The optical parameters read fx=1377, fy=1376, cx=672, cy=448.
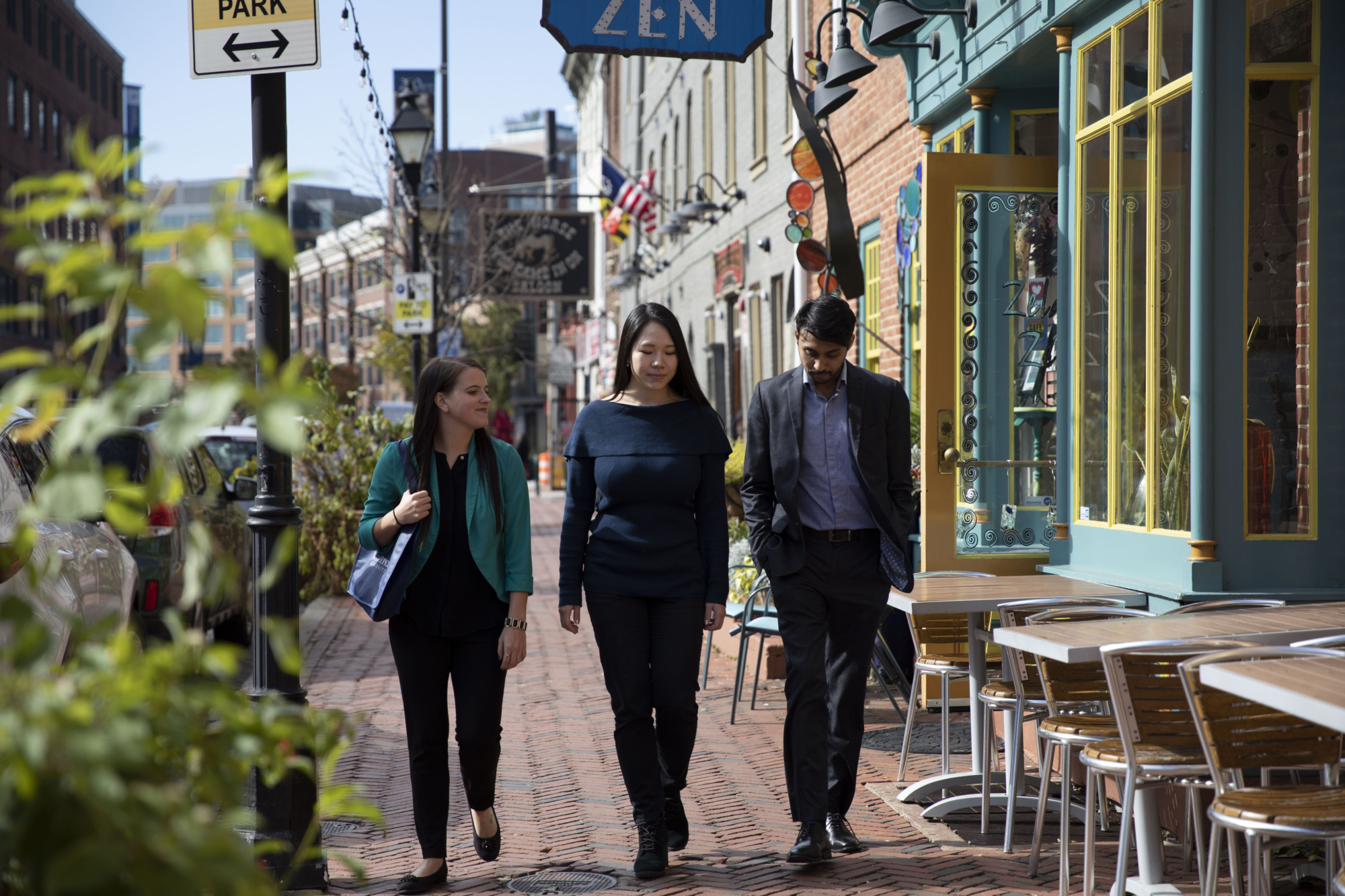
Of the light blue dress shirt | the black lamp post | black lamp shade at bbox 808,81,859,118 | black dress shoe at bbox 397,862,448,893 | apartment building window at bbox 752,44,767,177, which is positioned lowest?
black dress shoe at bbox 397,862,448,893

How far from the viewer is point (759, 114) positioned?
57.4 ft

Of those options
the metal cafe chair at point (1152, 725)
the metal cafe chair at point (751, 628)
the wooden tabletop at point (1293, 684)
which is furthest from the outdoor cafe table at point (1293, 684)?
the metal cafe chair at point (751, 628)

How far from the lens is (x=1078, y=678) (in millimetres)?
4891

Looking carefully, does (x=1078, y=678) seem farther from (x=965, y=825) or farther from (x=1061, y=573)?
(x=1061, y=573)

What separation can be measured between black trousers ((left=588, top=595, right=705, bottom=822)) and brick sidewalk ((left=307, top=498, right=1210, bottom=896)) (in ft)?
1.21

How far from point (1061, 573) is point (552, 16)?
154 inches

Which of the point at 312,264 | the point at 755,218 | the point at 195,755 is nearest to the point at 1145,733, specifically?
the point at 195,755

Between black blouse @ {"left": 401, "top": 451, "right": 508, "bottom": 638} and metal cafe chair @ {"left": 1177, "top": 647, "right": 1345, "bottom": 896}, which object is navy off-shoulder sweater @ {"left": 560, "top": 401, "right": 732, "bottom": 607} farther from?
metal cafe chair @ {"left": 1177, "top": 647, "right": 1345, "bottom": 896}

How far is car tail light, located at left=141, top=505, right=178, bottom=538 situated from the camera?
8.23 m

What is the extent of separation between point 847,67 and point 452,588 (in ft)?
15.3

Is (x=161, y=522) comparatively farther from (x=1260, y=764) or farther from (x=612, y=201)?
(x=612, y=201)

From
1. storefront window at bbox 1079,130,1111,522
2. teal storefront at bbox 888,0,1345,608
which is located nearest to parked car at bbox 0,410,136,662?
teal storefront at bbox 888,0,1345,608

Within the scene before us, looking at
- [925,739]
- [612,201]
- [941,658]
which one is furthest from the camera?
[612,201]

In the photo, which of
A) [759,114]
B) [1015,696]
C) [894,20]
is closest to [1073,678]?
[1015,696]
